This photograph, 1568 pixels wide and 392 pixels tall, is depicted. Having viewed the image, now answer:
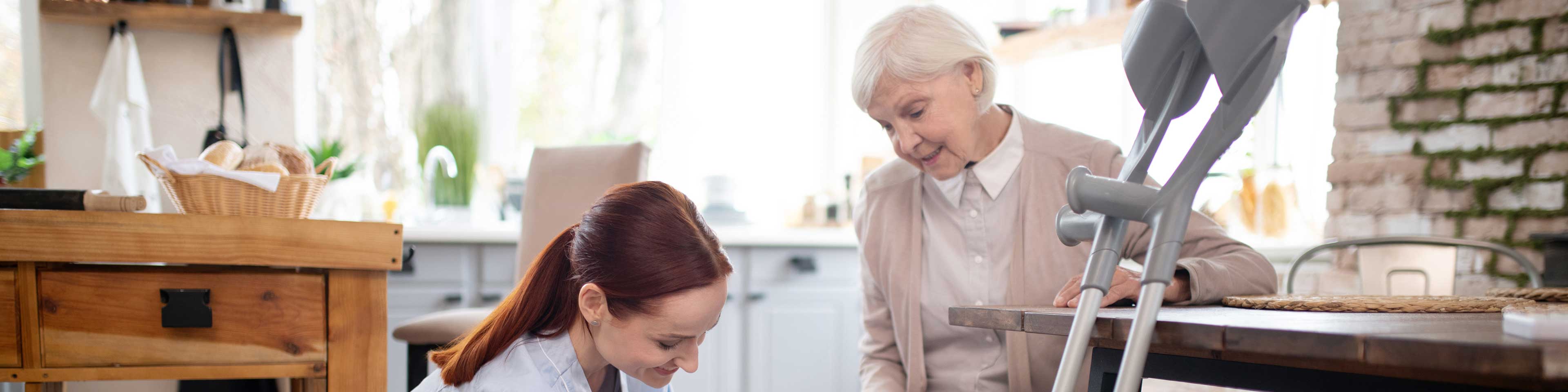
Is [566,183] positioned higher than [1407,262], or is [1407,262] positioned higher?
[566,183]

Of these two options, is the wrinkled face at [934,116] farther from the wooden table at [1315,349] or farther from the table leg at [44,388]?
the table leg at [44,388]

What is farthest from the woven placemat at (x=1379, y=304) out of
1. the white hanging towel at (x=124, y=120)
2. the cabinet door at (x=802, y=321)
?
the white hanging towel at (x=124, y=120)

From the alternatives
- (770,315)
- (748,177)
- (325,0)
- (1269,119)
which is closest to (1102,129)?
(1269,119)

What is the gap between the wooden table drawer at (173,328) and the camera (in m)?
1.30

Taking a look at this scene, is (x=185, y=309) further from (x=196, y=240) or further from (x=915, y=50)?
(x=915, y=50)

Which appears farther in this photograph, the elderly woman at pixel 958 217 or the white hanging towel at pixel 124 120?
the white hanging towel at pixel 124 120

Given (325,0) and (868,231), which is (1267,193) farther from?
(325,0)

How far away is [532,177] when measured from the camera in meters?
2.38

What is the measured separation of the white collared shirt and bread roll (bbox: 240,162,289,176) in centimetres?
99

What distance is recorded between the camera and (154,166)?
1.43 m

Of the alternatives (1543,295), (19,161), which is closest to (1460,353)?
(1543,295)

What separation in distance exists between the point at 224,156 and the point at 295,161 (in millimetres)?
117

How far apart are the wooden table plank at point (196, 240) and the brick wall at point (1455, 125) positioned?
229cm

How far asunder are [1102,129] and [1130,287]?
120 inches
